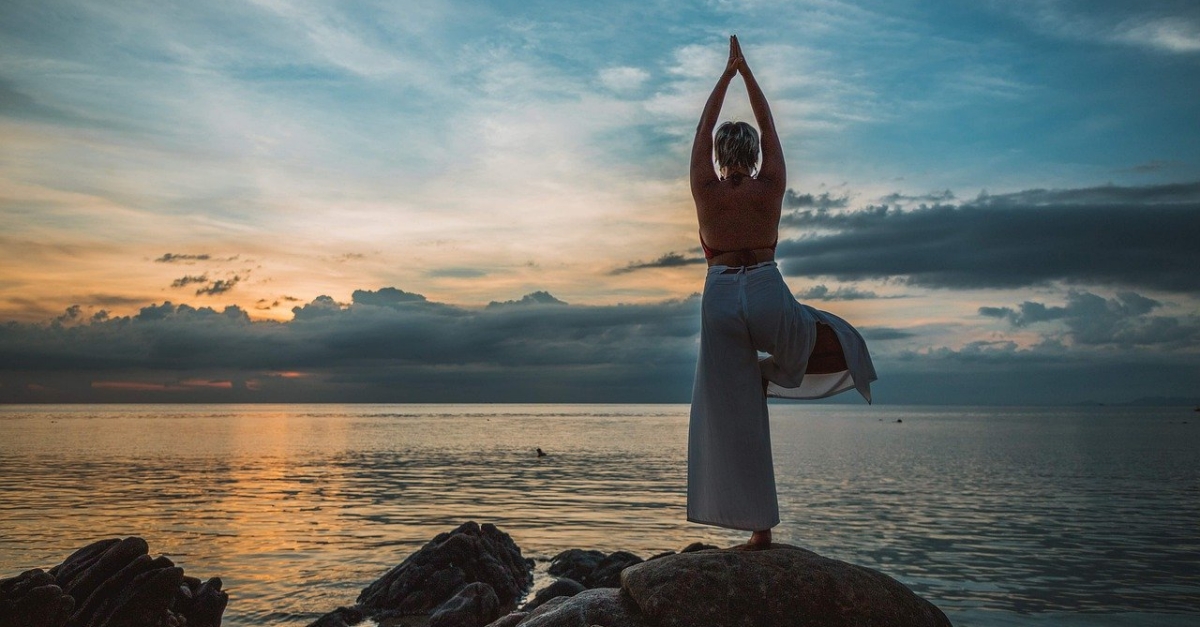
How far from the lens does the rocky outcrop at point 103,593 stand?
12953 mm

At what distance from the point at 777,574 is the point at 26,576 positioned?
40.6 feet

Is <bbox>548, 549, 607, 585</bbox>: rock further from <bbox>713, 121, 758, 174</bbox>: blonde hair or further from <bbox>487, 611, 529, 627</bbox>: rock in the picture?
<bbox>713, 121, 758, 174</bbox>: blonde hair

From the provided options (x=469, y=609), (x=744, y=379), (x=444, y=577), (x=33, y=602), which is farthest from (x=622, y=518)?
(x=744, y=379)

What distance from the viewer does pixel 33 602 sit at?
1291 centimetres

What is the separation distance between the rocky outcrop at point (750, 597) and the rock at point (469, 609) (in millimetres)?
8016

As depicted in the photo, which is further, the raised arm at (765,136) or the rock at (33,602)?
the rock at (33,602)

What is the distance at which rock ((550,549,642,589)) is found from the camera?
1959 centimetres

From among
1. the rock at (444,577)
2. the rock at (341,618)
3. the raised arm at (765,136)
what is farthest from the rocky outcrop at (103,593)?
the raised arm at (765,136)

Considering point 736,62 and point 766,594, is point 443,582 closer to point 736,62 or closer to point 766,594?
point 766,594

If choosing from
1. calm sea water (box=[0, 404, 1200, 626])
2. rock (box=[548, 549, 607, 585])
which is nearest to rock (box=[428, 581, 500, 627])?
calm sea water (box=[0, 404, 1200, 626])

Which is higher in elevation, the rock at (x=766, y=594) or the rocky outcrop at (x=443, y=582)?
the rock at (x=766, y=594)

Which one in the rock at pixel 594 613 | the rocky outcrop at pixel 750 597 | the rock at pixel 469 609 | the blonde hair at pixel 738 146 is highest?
the blonde hair at pixel 738 146

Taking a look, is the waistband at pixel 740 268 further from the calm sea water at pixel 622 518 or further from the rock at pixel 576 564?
the rock at pixel 576 564

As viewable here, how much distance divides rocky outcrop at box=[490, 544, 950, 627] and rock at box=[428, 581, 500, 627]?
26.3 feet
